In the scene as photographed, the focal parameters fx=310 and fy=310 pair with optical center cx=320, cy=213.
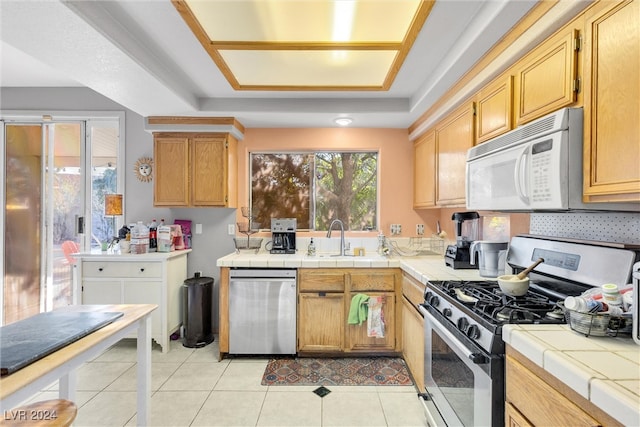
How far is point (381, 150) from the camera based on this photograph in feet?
11.4

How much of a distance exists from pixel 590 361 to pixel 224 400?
7.07 feet

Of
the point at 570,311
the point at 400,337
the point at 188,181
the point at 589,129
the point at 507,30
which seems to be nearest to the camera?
the point at 570,311

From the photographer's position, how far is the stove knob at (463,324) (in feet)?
4.50

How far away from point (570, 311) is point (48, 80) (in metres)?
4.56

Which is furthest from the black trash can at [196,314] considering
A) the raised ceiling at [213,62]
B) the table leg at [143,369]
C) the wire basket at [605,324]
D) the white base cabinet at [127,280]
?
the wire basket at [605,324]

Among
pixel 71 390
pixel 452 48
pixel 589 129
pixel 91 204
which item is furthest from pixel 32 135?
pixel 589 129

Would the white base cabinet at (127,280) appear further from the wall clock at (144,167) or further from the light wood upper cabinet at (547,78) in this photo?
the light wood upper cabinet at (547,78)

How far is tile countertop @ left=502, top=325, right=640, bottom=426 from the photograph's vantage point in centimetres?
71

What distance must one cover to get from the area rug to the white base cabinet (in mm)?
1160

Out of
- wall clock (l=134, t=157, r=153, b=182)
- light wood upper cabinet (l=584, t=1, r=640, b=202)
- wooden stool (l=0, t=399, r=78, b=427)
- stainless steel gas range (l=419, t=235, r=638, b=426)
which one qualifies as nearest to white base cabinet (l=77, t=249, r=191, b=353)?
wall clock (l=134, t=157, r=153, b=182)

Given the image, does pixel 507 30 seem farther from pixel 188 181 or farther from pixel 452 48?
pixel 188 181

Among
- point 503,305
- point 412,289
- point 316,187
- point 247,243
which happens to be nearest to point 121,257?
point 247,243

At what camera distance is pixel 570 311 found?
107cm

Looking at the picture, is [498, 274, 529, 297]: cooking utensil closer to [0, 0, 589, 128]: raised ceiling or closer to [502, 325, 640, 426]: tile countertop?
[502, 325, 640, 426]: tile countertop
